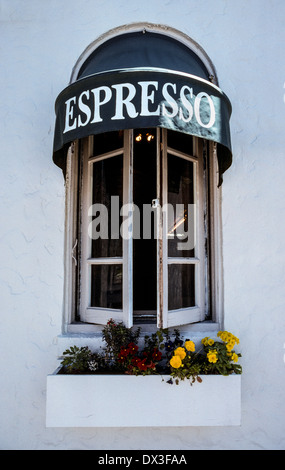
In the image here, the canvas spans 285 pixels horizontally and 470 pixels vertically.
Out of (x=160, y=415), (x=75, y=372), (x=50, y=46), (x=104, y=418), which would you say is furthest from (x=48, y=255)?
(x=50, y=46)

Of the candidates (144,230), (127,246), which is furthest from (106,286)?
(144,230)

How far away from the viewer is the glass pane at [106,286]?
2.69m

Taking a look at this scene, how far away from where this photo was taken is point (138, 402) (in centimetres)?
232

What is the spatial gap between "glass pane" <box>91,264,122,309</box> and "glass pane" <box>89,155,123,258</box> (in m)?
0.13

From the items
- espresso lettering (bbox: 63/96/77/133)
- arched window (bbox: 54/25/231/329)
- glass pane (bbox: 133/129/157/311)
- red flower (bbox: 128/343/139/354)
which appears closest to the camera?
espresso lettering (bbox: 63/96/77/133)

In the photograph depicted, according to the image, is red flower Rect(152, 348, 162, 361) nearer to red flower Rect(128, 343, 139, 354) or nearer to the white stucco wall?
red flower Rect(128, 343, 139, 354)

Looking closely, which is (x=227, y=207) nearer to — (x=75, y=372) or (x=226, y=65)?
(x=226, y=65)

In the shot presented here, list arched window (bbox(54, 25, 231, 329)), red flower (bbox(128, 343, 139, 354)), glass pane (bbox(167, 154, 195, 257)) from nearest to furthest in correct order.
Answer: red flower (bbox(128, 343, 139, 354)) → arched window (bbox(54, 25, 231, 329)) → glass pane (bbox(167, 154, 195, 257))

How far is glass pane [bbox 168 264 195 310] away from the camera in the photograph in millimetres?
2646

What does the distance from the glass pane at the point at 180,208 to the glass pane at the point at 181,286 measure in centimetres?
11

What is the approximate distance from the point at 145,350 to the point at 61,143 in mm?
1607

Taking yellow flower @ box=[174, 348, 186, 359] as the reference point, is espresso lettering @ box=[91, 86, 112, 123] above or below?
above
